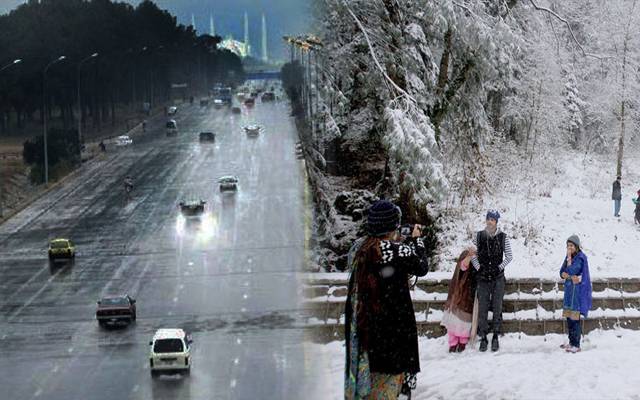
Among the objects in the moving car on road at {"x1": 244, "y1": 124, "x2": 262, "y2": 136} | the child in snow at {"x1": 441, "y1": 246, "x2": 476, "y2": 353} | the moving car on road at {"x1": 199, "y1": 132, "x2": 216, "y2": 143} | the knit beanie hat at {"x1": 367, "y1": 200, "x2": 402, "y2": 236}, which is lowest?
the moving car on road at {"x1": 199, "y1": 132, "x2": 216, "y2": 143}

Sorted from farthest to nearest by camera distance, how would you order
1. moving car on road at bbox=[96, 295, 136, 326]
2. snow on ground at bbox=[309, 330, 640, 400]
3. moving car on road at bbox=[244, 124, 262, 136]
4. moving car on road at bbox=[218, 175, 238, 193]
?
moving car on road at bbox=[244, 124, 262, 136] → moving car on road at bbox=[218, 175, 238, 193] → moving car on road at bbox=[96, 295, 136, 326] → snow on ground at bbox=[309, 330, 640, 400]

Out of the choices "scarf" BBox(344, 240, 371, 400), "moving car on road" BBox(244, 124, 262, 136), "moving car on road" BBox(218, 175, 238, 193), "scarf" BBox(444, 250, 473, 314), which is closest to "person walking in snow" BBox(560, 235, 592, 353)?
"scarf" BBox(444, 250, 473, 314)

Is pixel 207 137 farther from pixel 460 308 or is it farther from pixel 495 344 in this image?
pixel 495 344

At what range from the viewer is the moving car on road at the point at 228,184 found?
62031 mm

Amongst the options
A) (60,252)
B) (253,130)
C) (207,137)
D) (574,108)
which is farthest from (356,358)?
(253,130)

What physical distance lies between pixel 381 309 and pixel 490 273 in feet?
19.4

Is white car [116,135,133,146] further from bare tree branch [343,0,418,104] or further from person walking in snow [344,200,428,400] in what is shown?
person walking in snow [344,200,428,400]

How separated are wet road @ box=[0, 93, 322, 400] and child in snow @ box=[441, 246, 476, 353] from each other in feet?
5.56

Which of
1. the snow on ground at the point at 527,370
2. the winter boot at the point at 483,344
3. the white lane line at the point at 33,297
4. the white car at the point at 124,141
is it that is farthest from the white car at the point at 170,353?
the white car at the point at 124,141

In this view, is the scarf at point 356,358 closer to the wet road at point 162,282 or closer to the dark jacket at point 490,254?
the wet road at point 162,282

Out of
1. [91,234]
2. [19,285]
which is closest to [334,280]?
[19,285]

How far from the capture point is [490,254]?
486 inches

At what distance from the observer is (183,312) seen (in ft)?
104

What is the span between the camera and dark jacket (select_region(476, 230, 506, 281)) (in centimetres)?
1226
